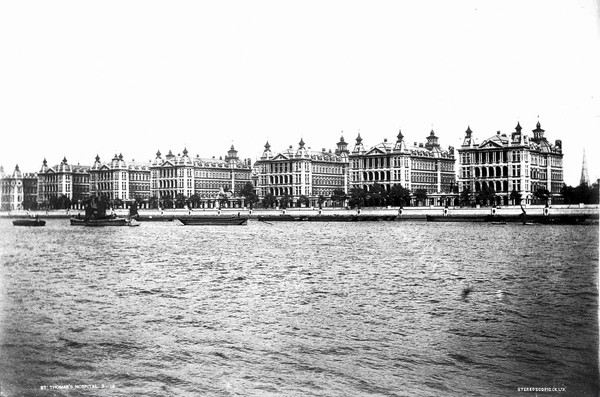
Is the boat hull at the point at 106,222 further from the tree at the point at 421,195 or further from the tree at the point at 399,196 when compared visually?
the tree at the point at 421,195

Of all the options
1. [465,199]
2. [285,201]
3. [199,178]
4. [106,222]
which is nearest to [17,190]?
[106,222]

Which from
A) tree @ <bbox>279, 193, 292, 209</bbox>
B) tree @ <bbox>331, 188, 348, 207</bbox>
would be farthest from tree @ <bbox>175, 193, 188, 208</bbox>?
tree @ <bbox>331, 188, 348, 207</bbox>

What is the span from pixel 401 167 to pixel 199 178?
36712 mm

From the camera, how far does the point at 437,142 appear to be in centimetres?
11250

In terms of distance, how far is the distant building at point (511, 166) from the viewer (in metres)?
84.2

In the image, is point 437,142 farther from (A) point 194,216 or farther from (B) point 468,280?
(B) point 468,280

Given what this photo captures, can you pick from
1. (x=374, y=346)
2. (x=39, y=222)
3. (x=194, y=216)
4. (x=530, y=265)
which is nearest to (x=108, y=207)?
(x=194, y=216)

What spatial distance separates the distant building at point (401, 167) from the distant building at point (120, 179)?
31.4m

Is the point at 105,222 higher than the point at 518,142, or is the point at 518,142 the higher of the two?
the point at 518,142

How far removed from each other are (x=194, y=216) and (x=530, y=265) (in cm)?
5929

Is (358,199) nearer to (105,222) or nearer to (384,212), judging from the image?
(384,212)

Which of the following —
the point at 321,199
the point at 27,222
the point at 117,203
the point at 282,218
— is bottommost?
the point at 282,218

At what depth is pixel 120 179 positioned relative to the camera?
8925cm

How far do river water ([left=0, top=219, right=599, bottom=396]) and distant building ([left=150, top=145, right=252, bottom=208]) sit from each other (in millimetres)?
82814
